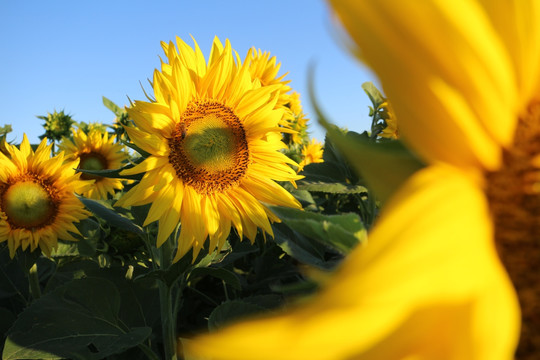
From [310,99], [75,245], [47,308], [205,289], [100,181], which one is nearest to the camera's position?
[310,99]

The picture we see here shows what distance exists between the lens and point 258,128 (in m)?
1.46

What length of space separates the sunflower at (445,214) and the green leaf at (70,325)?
1118 millimetres

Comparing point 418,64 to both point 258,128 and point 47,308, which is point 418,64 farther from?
point 47,308

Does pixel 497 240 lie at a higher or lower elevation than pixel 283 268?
higher

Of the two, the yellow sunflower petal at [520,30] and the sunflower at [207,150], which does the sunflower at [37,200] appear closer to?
the sunflower at [207,150]

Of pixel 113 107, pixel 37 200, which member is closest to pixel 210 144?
pixel 37 200

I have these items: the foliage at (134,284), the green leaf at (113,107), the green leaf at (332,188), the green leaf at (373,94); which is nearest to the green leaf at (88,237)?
the foliage at (134,284)

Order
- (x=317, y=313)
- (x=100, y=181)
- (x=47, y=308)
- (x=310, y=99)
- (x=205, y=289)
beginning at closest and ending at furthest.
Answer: (x=317, y=313) → (x=310, y=99) → (x=47, y=308) → (x=205, y=289) → (x=100, y=181)

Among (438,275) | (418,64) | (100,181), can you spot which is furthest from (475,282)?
(100,181)

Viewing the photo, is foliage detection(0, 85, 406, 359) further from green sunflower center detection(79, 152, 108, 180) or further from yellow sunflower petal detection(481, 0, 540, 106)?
green sunflower center detection(79, 152, 108, 180)

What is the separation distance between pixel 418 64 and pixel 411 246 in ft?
0.40

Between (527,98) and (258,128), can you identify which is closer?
(527,98)

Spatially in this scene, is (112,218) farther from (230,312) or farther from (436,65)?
(436,65)

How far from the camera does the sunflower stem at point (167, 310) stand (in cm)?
129
